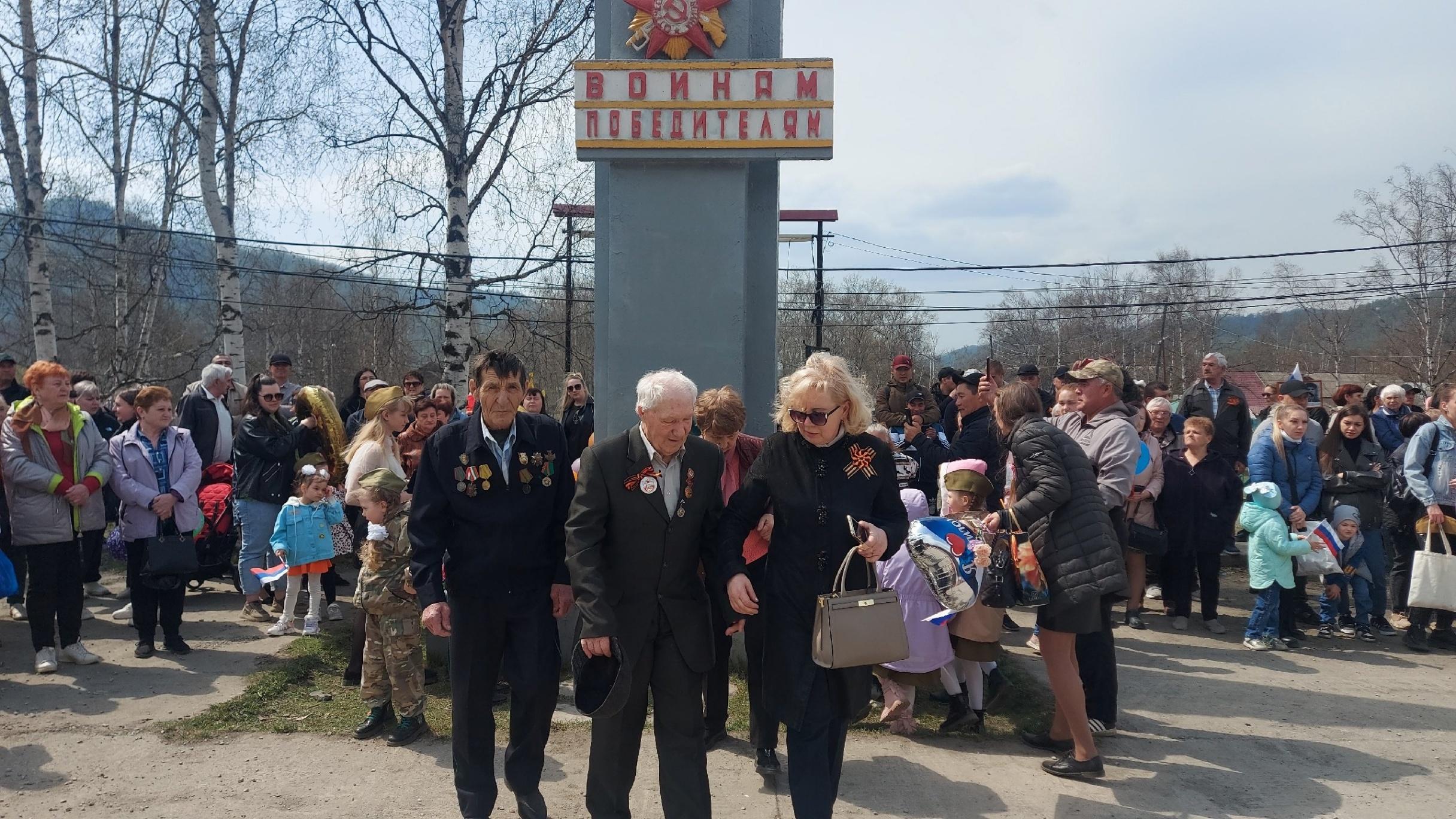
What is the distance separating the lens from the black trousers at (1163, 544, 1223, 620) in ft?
23.6

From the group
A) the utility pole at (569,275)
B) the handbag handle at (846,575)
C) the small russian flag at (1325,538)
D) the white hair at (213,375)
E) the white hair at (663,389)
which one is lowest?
the small russian flag at (1325,538)

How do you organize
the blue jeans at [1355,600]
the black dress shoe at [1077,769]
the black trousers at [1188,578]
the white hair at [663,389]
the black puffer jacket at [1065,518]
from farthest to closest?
the black trousers at [1188,578] < the blue jeans at [1355,600] < the black dress shoe at [1077,769] < the black puffer jacket at [1065,518] < the white hair at [663,389]

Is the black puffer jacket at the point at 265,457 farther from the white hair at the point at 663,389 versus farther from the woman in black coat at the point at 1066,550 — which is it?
the woman in black coat at the point at 1066,550

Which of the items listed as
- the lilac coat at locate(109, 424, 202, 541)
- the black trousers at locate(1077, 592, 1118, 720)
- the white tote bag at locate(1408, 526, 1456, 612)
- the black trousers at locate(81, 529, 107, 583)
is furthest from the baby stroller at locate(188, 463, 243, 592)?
the white tote bag at locate(1408, 526, 1456, 612)

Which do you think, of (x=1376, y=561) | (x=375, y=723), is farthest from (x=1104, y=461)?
(x=375, y=723)

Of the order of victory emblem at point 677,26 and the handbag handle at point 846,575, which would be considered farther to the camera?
the order of victory emblem at point 677,26

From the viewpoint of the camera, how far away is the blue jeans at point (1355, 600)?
22.9 feet

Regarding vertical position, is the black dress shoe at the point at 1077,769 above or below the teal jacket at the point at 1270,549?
below

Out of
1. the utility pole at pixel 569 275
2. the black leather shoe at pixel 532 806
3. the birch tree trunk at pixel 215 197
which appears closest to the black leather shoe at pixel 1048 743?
the black leather shoe at pixel 532 806

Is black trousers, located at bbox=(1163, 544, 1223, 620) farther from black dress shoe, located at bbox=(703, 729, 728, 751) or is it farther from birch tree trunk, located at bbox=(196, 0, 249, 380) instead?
birch tree trunk, located at bbox=(196, 0, 249, 380)

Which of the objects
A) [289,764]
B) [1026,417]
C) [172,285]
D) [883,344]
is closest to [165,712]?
[289,764]

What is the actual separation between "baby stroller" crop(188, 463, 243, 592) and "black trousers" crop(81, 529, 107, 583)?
617 mm

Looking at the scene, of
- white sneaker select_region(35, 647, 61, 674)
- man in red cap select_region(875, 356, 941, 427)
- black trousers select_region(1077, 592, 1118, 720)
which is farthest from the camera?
man in red cap select_region(875, 356, 941, 427)

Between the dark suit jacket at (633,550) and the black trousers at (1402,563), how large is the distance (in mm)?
6590
